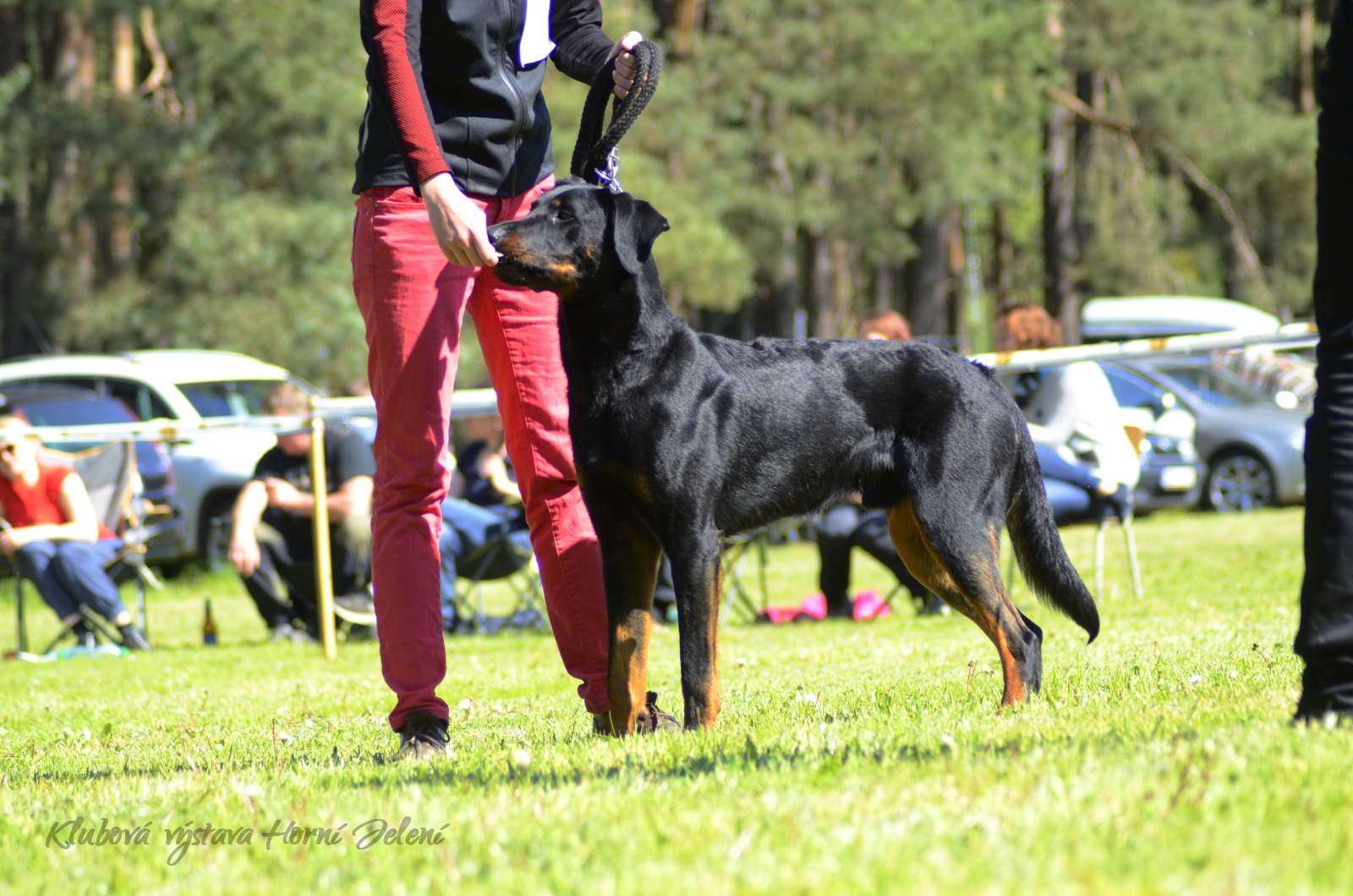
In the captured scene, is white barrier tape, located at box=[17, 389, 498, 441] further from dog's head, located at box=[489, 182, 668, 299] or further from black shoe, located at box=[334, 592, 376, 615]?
dog's head, located at box=[489, 182, 668, 299]

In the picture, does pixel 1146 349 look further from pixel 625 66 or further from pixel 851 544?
pixel 625 66

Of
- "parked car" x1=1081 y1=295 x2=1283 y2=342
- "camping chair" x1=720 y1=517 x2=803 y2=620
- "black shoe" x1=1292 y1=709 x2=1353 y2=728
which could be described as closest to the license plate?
"camping chair" x1=720 y1=517 x2=803 y2=620

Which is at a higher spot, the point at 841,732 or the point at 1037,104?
the point at 1037,104

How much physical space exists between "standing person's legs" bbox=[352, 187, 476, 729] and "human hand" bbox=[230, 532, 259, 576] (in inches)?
230

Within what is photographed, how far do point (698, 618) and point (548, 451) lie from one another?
640mm

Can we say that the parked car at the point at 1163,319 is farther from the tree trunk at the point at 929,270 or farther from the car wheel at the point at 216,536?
the car wheel at the point at 216,536

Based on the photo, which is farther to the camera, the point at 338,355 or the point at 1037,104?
the point at 1037,104

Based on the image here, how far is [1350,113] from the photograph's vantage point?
317 centimetres

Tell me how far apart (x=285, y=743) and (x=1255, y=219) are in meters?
30.1

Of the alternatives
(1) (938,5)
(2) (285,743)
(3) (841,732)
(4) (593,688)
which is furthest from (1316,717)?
(1) (938,5)

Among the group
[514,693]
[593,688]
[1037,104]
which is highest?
[1037,104]

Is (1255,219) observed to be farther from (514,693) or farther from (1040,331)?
(514,693)

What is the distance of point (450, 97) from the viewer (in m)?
4.10

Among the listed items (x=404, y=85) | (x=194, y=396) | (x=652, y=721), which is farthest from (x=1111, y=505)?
(x=194, y=396)
